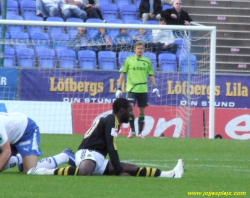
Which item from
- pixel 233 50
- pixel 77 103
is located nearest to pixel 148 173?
pixel 77 103

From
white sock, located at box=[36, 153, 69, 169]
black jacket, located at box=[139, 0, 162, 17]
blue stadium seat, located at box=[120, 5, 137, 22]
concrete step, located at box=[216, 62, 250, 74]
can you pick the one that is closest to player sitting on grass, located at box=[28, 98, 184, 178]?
white sock, located at box=[36, 153, 69, 169]

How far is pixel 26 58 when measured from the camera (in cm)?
1930

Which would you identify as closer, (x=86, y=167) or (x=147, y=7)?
(x=86, y=167)

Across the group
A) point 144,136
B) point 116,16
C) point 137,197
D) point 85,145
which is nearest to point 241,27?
point 116,16

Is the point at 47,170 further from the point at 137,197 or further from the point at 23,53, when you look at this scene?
the point at 23,53

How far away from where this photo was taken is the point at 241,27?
85.8ft

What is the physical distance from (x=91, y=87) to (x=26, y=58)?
5.98ft

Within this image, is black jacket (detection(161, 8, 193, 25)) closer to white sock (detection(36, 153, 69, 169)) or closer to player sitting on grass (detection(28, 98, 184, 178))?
white sock (detection(36, 153, 69, 169))

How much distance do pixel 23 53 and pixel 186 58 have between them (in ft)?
13.6

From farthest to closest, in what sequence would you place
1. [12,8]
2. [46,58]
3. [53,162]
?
[12,8] → [46,58] → [53,162]

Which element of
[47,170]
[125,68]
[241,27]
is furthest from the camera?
[241,27]

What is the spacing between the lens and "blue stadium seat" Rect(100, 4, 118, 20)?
2394 centimetres

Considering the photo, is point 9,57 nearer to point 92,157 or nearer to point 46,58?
point 46,58

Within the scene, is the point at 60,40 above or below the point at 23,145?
above
